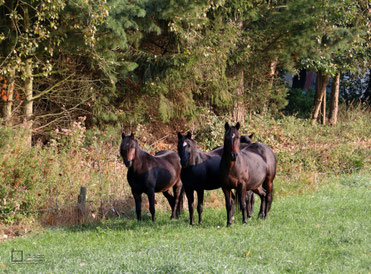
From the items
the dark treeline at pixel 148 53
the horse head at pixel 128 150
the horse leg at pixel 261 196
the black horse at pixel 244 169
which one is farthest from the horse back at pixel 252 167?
the dark treeline at pixel 148 53

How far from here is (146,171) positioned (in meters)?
11.0

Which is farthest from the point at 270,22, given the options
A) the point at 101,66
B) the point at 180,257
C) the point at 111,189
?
the point at 180,257

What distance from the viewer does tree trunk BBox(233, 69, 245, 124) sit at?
76.9 feet

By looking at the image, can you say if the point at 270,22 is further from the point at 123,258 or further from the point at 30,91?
the point at 123,258

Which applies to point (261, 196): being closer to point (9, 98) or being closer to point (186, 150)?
point (186, 150)

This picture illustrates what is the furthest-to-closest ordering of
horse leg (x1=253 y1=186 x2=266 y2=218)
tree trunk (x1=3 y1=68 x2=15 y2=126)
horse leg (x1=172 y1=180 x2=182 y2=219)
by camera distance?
tree trunk (x1=3 y1=68 x2=15 y2=126), horse leg (x1=172 y1=180 x2=182 y2=219), horse leg (x1=253 y1=186 x2=266 y2=218)

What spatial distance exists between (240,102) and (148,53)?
20.8 feet

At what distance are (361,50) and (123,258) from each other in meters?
23.2

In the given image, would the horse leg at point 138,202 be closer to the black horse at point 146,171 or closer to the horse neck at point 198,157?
Answer: the black horse at point 146,171

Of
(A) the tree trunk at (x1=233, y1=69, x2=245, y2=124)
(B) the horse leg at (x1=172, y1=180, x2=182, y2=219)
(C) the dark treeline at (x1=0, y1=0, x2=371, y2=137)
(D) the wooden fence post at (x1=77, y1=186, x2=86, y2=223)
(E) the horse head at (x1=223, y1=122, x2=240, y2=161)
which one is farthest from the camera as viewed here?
(A) the tree trunk at (x1=233, y1=69, x2=245, y2=124)

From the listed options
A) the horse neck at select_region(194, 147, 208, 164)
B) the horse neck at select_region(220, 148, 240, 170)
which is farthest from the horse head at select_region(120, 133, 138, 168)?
the horse neck at select_region(220, 148, 240, 170)

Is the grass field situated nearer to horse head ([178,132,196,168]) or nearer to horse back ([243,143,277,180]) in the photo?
horse back ([243,143,277,180])

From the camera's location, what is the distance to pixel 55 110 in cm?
1880

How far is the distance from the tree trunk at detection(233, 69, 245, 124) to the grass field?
1096 cm
